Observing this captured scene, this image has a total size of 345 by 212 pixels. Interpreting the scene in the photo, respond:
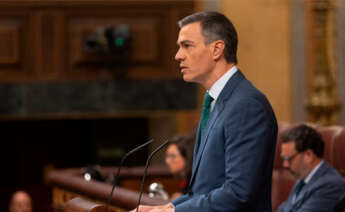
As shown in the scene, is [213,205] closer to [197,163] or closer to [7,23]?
[197,163]

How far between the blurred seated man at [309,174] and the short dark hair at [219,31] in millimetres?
1849

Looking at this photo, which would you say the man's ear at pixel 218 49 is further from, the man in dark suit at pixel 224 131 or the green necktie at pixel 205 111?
the green necktie at pixel 205 111

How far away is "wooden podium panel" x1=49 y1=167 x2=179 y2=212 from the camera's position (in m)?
3.92

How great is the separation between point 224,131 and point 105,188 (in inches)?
97.2

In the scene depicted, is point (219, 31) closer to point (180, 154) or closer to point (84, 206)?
point (84, 206)

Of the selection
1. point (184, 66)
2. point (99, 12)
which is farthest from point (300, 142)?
point (99, 12)

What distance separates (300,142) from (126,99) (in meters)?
4.46

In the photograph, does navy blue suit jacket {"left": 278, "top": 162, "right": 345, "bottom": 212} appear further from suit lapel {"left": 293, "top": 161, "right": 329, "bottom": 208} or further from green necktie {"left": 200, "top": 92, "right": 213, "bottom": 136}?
green necktie {"left": 200, "top": 92, "right": 213, "bottom": 136}

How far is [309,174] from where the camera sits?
3951mm

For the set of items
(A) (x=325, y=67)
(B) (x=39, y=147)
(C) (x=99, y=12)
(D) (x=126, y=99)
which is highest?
(C) (x=99, y=12)

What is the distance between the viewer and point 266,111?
6.67 feet

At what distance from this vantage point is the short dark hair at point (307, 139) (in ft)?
13.0

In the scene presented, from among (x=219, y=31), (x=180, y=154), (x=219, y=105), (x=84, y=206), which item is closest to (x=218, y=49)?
(x=219, y=31)

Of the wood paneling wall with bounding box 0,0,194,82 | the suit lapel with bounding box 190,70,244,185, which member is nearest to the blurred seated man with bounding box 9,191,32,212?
the wood paneling wall with bounding box 0,0,194,82
